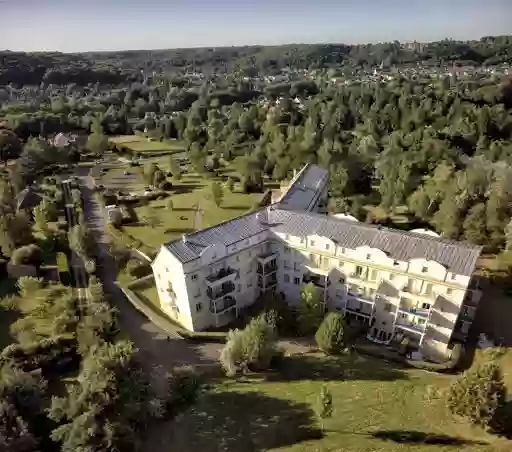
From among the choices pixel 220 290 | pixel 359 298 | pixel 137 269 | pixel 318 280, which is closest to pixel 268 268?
pixel 318 280

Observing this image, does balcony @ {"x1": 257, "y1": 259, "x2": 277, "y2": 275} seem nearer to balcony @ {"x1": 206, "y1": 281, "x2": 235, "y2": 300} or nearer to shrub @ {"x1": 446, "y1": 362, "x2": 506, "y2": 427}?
balcony @ {"x1": 206, "y1": 281, "x2": 235, "y2": 300}

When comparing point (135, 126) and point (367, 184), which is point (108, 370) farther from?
point (135, 126)

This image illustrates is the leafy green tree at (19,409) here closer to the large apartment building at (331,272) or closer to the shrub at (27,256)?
the large apartment building at (331,272)

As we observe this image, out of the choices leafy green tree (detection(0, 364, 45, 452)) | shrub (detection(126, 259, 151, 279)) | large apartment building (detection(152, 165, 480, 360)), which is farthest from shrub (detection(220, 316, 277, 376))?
shrub (detection(126, 259, 151, 279))

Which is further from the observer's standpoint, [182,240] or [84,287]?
[84,287]

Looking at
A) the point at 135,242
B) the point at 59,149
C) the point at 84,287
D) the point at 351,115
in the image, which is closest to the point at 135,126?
the point at 59,149

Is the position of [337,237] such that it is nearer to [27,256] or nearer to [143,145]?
[27,256]
